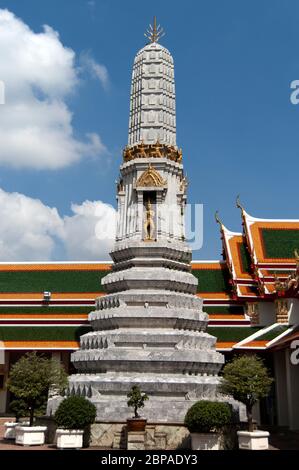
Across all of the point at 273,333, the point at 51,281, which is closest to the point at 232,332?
the point at 273,333

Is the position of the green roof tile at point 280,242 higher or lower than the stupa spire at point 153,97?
lower

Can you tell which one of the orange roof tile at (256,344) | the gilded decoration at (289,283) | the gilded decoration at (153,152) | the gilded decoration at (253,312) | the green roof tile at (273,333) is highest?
the gilded decoration at (153,152)

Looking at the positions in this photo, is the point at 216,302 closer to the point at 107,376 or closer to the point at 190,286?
the point at 190,286

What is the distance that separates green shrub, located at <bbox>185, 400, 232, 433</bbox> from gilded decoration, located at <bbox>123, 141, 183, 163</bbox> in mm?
11357

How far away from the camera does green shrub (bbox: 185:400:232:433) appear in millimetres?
17484

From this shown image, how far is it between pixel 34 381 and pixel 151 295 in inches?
214

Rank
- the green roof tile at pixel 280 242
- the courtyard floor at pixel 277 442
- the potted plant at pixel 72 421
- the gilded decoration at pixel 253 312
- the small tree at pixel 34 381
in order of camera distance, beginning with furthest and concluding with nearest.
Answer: the green roof tile at pixel 280 242 < the gilded decoration at pixel 253 312 < the small tree at pixel 34 381 < the courtyard floor at pixel 277 442 < the potted plant at pixel 72 421

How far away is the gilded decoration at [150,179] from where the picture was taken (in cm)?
2462

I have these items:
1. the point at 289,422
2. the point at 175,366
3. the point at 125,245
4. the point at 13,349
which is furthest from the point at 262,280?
the point at 13,349

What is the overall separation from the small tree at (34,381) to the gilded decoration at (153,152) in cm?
984

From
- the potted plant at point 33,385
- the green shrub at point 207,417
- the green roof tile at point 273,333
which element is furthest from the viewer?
the green roof tile at point 273,333

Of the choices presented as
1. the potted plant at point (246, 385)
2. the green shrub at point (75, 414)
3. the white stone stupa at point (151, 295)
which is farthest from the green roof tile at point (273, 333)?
the green shrub at point (75, 414)

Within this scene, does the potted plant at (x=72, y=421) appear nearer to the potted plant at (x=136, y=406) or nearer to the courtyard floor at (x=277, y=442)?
the courtyard floor at (x=277, y=442)

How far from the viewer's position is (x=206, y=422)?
687 inches
